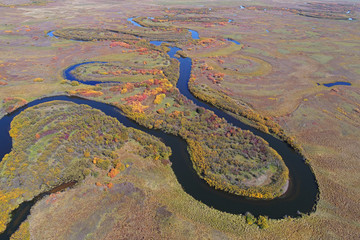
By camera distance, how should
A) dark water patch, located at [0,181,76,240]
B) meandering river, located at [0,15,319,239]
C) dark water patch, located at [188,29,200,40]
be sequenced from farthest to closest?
dark water patch, located at [188,29,200,40] → meandering river, located at [0,15,319,239] → dark water patch, located at [0,181,76,240]

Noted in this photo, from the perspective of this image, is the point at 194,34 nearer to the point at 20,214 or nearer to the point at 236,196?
the point at 236,196

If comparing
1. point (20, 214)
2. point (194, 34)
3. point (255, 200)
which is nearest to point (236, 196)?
point (255, 200)

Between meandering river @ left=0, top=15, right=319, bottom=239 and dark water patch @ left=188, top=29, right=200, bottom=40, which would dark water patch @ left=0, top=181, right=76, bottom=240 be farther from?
dark water patch @ left=188, top=29, right=200, bottom=40

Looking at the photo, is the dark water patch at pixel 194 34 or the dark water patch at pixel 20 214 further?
the dark water patch at pixel 194 34

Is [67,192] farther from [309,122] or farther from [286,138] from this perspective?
[309,122]

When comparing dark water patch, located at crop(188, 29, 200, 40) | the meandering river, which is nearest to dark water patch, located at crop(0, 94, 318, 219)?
the meandering river

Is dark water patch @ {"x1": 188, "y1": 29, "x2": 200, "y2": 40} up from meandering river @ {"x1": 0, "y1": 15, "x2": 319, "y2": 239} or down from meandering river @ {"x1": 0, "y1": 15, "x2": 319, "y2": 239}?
up

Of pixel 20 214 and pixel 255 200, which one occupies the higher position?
pixel 255 200

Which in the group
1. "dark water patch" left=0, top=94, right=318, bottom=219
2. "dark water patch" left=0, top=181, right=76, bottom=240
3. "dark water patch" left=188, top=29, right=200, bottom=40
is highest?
"dark water patch" left=188, top=29, right=200, bottom=40

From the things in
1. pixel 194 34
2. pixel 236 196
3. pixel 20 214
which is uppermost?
pixel 194 34

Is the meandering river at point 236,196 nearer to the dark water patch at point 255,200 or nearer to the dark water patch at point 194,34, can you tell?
the dark water patch at point 255,200

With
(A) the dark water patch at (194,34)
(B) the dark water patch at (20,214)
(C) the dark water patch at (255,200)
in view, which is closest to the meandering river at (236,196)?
(C) the dark water patch at (255,200)

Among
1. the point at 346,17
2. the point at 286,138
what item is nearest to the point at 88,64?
the point at 286,138
